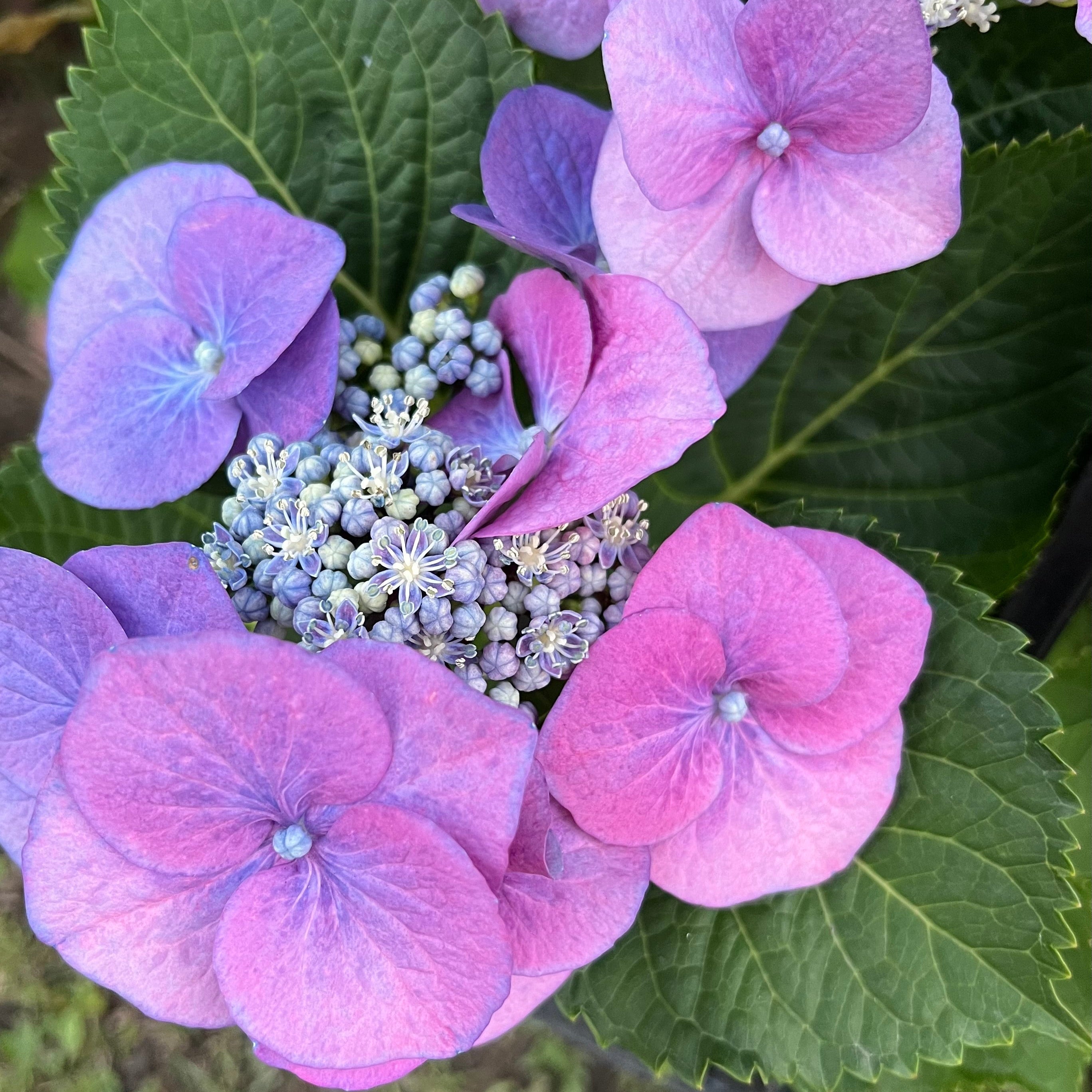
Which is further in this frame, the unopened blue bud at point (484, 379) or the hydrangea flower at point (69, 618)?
the unopened blue bud at point (484, 379)

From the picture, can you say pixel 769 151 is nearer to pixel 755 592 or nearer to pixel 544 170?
pixel 544 170

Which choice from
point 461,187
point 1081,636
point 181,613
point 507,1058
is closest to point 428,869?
point 181,613

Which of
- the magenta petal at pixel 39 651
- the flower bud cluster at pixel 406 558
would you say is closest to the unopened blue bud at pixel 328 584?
the flower bud cluster at pixel 406 558

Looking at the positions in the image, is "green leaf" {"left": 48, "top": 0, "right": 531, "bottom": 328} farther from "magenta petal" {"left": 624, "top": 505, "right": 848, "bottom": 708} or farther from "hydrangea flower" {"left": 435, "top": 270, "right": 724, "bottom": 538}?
"magenta petal" {"left": 624, "top": 505, "right": 848, "bottom": 708}

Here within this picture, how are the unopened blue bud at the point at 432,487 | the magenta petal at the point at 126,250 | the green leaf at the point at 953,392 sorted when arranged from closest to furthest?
the unopened blue bud at the point at 432,487, the magenta petal at the point at 126,250, the green leaf at the point at 953,392

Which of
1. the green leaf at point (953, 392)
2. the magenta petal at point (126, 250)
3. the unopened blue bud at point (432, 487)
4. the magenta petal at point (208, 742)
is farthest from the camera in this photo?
the green leaf at point (953, 392)

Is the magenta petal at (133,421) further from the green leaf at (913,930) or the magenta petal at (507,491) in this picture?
the green leaf at (913,930)
